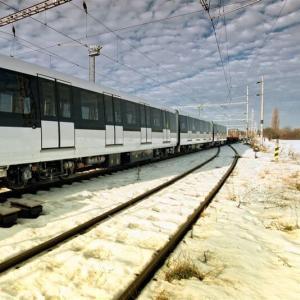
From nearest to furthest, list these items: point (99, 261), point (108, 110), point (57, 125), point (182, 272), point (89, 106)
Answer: point (182, 272) < point (99, 261) < point (57, 125) < point (89, 106) < point (108, 110)

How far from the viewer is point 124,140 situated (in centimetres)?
1374

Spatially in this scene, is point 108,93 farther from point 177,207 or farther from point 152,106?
point 177,207

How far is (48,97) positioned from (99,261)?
6.06 metres

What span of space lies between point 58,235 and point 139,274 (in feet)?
6.44

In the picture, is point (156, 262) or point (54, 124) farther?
point (54, 124)

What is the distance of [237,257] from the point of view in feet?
14.4

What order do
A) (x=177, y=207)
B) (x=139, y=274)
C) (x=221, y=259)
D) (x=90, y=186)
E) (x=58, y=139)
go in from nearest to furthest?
(x=139, y=274) < (x=221, y=259) < (x=177, y=207) < (x=58, y=139) < (x=90, y=186)

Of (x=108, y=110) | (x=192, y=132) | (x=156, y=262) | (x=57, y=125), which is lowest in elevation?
(x=156, y=262)

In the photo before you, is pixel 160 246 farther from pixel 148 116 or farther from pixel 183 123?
pixel 183 123

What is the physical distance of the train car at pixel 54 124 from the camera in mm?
7574

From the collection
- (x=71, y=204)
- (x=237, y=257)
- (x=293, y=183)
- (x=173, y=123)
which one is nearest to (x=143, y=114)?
(x=173, y=123)

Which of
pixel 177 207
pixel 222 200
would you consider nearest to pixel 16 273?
pixel 177 207

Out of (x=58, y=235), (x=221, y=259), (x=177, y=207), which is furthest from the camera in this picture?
(x=177, y=207)

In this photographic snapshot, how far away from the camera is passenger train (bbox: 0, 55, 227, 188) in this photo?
759 centimetres
